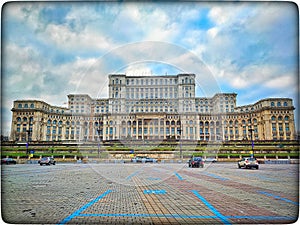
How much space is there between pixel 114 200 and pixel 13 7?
6161mm

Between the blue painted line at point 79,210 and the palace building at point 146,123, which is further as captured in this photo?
the palace building at point 146,123

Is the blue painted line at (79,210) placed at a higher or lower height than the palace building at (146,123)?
lower

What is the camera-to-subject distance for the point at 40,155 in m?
39.2

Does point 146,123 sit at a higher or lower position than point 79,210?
higher

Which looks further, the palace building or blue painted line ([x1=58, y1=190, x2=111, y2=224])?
the palace building

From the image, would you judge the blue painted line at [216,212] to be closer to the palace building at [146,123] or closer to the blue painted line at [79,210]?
Answer: the blue painted line at [79,210]

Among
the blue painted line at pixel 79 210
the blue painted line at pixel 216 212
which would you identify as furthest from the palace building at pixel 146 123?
the blue painted line at pixel 216 212

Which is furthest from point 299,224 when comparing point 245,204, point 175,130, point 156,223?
point 175,130

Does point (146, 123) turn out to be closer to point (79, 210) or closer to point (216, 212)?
point (79, 210)

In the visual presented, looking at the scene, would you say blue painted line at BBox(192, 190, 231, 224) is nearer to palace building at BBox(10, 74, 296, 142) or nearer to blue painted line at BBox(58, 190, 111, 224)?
blue painted line at BBox(58, 190, 111, 224)

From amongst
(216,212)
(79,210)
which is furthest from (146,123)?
(216,212)

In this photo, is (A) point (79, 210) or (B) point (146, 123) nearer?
(A) point (79, 210)

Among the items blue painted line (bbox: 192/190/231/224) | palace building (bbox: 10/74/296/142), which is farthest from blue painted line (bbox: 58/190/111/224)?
palace building (bbox: 10/74/296/142)

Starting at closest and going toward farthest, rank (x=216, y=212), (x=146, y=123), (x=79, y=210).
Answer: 1. (x=216, y=212)
2. (x=79, y=210)
3. (x=146, y=123)
